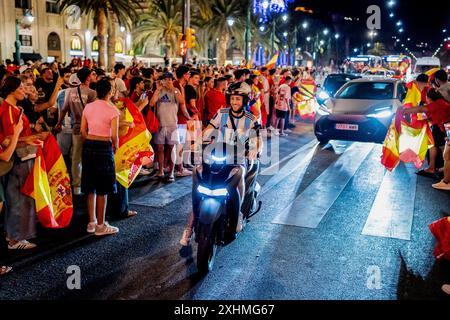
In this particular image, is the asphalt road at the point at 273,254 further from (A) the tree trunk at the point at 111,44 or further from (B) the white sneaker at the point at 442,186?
(A) the tree trunk at the point at 111,44

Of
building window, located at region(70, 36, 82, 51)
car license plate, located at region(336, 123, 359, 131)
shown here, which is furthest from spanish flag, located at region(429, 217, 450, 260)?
building window, located at region(70, 36, 82, 51)

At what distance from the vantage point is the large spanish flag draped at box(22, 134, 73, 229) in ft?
18.7

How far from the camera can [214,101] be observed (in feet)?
35.7

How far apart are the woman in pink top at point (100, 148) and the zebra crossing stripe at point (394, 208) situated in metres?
3.29

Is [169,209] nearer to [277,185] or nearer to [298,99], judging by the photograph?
[277,185]

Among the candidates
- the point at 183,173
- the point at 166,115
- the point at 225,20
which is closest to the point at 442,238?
the point at 166,115

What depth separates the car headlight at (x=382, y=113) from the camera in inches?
471

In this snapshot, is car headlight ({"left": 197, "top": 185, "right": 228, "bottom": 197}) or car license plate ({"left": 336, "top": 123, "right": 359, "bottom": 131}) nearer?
car headlight ({"left": 197, "top": 185, "right": 228, "bottom": 197})

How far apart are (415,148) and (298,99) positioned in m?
10.0

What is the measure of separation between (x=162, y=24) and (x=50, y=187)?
36065mm

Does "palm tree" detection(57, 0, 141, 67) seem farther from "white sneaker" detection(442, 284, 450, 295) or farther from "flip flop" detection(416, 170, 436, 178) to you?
"white sneaker" detection(442, 284, 450, 295)

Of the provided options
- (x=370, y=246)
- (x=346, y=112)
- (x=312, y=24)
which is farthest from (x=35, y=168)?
(x=312, y=24)

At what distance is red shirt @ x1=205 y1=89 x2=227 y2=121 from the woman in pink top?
4.85 metres

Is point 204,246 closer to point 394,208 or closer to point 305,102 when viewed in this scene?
point 394,208
